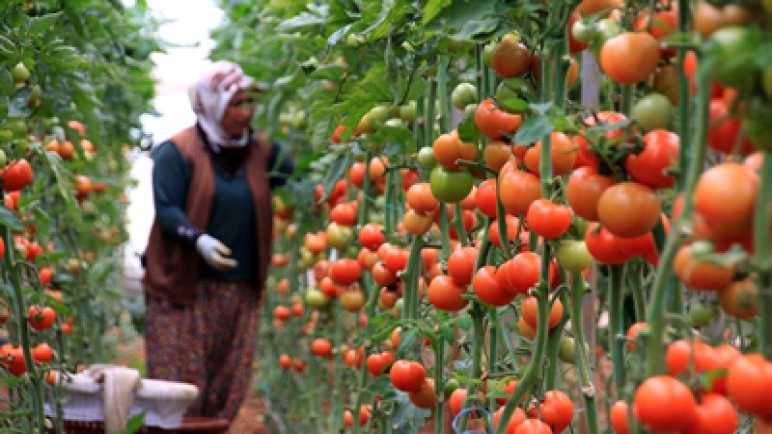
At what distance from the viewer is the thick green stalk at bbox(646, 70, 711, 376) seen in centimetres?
53

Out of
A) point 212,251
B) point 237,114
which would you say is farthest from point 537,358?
point 237,114

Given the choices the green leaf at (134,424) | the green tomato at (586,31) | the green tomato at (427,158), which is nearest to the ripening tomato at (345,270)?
the green leaf at (134,424)

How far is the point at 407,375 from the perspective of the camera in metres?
1.21

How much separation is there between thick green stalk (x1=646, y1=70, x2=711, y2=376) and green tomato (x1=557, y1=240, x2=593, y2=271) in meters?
0.21

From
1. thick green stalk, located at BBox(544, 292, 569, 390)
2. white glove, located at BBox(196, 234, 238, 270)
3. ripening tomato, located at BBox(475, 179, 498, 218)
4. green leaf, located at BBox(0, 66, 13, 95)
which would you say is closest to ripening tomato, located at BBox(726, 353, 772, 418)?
thick green stalk, located at BBox(544, 292, 569, 390)

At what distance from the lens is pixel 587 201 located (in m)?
0.67

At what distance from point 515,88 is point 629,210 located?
1.07ft

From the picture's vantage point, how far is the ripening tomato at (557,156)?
31.7 inches

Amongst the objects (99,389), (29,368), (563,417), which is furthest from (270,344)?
(563,417)

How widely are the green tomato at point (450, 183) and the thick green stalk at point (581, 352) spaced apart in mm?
249

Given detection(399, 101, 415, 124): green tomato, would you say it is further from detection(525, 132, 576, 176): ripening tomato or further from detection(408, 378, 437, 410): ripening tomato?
detection(525, 132, 576, 176): ripening tomato

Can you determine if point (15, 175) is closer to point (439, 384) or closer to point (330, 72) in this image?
point (330, 72)

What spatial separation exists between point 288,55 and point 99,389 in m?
1.15

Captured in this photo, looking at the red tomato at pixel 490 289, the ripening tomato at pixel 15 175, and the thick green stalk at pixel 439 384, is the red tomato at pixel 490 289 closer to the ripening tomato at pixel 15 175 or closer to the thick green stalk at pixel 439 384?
the thick green stalk at pixel 439 384
